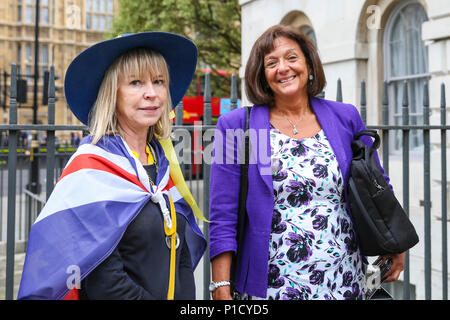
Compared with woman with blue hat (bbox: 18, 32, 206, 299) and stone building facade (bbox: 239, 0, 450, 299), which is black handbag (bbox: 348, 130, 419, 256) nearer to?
woman with blue hat (bbox: 18, 32, 206, 299)

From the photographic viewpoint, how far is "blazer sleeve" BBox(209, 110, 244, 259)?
7.31 ft

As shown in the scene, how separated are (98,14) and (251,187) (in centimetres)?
5191

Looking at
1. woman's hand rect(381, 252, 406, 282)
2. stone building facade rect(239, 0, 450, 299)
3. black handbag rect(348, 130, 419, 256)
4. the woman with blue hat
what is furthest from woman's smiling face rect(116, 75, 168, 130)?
stone building facade rect(239, 0, 450, 299)

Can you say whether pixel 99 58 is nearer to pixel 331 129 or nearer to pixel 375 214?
pixel 331 129

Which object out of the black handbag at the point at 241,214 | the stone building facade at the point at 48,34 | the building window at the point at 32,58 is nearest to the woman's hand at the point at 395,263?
the black handbag at the point at 241,214

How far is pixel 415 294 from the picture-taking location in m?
6.44

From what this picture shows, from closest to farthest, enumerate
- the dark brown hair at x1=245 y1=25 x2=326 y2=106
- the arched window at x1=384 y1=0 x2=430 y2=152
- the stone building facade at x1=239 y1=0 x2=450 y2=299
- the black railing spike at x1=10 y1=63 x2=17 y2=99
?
the dark brown hair at x1=245 y1=25 x2=326 y2=106, the black railing spike at x1=10 y1=63 x2=17 y2=99, the stone building facade at x1=239 y1=0 x2=450 y2=299, the arched window at x1=384 y1=0 x2=430 y2=152

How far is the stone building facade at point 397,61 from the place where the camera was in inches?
253

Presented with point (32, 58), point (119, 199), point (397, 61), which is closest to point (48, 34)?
point (32, 58)

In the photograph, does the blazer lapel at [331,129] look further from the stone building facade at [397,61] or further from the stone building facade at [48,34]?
the stone building facade at [48,34]

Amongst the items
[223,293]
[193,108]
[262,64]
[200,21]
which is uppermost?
[200,21]

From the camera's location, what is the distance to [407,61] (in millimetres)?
7887

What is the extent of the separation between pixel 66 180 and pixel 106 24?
52343 mm

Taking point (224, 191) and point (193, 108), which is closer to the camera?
point (224, 191)
